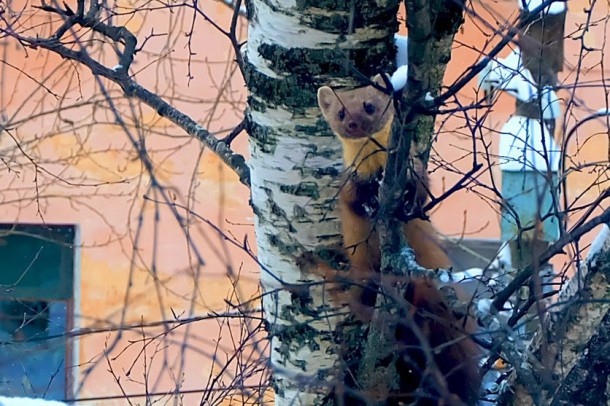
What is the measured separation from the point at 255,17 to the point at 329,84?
0.80 feet

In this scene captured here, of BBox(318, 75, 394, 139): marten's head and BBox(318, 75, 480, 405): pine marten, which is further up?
BBox(318, 75, 394, 139): marten's head

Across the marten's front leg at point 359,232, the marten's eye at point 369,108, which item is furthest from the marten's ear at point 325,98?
the marten's eye at point 369,108

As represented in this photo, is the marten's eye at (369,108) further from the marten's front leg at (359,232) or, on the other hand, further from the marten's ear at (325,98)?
the marten's ear at (325,98)

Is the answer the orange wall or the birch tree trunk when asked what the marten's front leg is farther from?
the orange wall

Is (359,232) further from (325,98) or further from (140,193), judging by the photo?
(140,193)

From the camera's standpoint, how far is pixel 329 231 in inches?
93.0

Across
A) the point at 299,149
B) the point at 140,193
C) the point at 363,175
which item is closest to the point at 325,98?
the point at 299,149

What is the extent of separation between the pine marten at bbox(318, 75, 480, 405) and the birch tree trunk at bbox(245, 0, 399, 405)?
0.05m

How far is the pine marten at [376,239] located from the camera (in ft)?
7.32

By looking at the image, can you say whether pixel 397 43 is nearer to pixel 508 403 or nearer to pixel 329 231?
pixel 329 231

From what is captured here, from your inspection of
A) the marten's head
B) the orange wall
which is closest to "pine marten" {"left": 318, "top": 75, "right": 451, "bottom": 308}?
the marten's head

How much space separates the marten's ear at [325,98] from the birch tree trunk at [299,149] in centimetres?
2

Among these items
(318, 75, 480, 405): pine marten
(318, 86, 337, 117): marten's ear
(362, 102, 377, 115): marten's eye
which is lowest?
(318, 75, 480, 405): pine marten

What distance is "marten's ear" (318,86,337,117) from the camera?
225 cm
